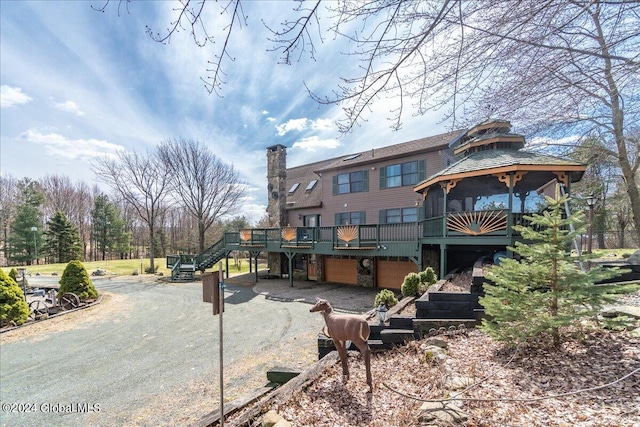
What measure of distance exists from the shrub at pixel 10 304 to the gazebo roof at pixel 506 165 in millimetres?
15465

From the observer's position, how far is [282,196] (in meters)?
19.4

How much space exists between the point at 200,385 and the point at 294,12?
20.7 feet

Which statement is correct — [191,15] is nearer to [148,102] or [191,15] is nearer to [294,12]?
[294,12]

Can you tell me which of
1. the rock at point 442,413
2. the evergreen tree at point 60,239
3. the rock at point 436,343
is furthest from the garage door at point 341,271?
the evergreen tree at point 60,239

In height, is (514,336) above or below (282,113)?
below

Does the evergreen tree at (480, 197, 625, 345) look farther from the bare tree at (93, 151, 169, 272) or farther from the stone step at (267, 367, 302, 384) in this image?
the bare tree at (93, 151, 169, 272)

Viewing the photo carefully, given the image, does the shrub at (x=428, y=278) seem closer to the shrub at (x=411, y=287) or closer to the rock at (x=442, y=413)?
the shrub at (x=411, y=287)

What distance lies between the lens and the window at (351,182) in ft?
51.9

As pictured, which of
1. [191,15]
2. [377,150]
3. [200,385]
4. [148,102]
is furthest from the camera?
[377,150]

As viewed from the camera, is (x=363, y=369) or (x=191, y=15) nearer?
(x=191, y=15)

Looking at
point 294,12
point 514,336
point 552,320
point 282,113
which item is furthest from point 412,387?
point 282,113

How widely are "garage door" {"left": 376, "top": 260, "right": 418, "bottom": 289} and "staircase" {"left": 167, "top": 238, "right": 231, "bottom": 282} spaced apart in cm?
1078

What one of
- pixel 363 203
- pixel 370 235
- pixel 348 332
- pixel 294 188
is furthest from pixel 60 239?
pixel 348 332

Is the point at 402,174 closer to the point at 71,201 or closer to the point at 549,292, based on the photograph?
the point at 549,292
